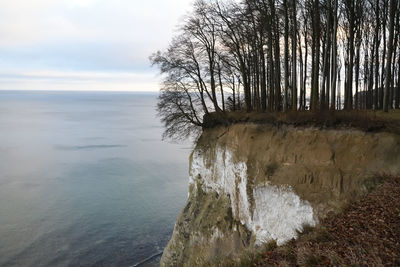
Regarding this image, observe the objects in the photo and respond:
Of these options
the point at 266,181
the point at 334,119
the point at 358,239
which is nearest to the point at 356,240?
the point at 358,239

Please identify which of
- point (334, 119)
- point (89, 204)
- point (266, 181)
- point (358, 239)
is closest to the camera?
point (358, 239)

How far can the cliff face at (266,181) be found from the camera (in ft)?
34.0

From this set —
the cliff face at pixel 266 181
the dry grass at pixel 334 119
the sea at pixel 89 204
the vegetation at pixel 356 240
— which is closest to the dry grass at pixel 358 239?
the vegetation at pixel 356 240

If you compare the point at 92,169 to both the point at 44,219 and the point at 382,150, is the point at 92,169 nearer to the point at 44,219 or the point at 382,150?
the point at 44,219

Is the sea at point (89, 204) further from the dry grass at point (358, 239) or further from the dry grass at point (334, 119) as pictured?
the dry grass at point (358, 239)

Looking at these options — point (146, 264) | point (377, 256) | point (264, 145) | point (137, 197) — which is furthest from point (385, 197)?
point (137, 197)

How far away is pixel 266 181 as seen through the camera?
43.7 feet

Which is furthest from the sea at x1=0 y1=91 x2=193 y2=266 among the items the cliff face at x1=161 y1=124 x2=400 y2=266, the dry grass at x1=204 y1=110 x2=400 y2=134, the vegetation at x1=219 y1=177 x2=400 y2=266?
the vegetation at x1=219 y1=177 x2=400 y2=266

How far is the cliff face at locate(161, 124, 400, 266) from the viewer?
1037 cm

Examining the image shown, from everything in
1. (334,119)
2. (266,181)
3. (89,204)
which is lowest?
(89,204)

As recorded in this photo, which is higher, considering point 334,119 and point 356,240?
point 334,119

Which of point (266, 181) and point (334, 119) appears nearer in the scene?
point (334, 119)

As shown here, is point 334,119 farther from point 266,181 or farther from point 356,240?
point 356,240

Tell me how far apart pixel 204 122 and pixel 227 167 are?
435 cm
